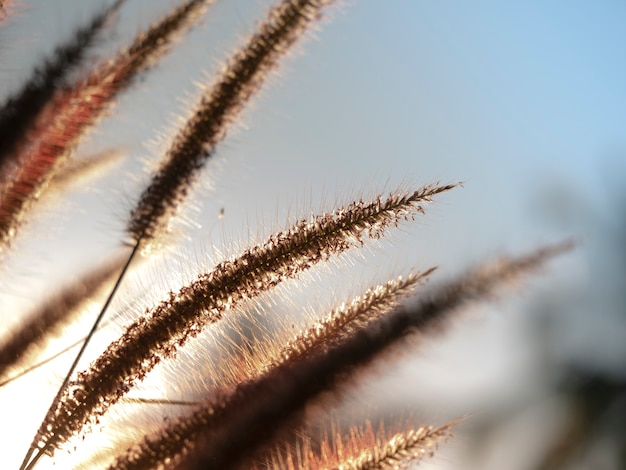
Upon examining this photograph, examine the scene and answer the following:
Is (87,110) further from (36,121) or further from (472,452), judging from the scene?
(472,452)

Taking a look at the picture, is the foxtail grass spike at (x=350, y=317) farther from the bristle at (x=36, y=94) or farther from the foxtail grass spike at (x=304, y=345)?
the bristle at (x=36, y=94)

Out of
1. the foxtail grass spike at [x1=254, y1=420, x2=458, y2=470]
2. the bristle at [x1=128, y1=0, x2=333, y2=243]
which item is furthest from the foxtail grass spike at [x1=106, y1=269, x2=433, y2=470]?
the bristle at [x1=128, y1=0, x2=333, y2=243]

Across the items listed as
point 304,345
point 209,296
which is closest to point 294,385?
point 304,345

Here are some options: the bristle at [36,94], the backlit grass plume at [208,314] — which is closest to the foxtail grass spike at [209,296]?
the backlit grass plume at [208,314]

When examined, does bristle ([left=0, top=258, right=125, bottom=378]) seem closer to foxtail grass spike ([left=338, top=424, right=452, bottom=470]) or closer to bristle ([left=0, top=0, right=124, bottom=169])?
bristle ([left=0, top=0, right=124, bottom=169])

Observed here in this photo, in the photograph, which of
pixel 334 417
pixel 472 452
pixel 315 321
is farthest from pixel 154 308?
pixel 472 452

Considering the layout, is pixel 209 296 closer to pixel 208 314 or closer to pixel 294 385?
pixel 208 314
